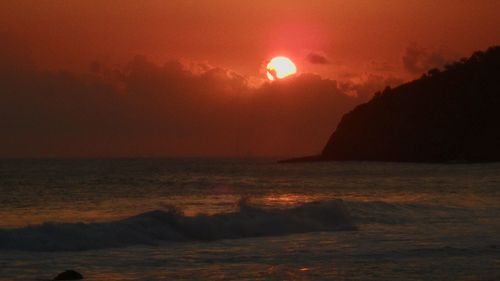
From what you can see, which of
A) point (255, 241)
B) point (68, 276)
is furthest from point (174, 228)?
point (68, 276)

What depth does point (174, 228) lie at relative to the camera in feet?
107

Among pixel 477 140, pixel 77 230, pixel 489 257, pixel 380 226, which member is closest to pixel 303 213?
pixel 380 226

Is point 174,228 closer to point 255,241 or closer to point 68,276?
point 255,241

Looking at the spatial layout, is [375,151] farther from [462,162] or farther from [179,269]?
[179,269]

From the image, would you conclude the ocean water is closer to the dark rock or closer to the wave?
the wave

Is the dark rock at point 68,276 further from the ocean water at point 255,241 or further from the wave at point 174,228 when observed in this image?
the wave at point 174,228

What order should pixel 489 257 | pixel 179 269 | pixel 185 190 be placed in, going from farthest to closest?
pixel 185 190, pixel 489 257, pixel 179 269

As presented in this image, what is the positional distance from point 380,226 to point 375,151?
534 ft

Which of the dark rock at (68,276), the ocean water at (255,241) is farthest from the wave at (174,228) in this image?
the dark rock at (68,276)

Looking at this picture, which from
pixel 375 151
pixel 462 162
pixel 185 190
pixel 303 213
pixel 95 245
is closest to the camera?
pixel 95 245

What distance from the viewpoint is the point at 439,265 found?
22.9 m

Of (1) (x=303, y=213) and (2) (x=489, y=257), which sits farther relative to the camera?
(1) (x=303, y=213)

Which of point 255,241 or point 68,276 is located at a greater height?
point 68,276

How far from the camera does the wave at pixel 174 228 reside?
2861cm
